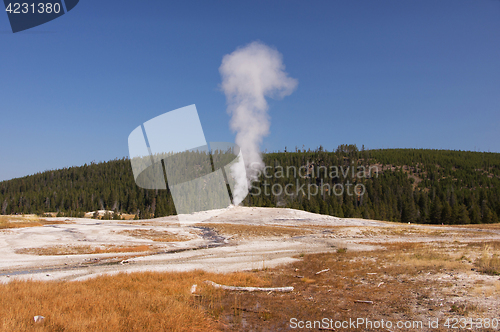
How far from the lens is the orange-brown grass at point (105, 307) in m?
7.61

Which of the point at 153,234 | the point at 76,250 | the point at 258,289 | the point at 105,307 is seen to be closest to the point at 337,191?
the point at 153,234

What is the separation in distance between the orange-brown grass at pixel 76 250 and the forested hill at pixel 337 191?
70.2m

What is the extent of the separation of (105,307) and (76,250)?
75.7ft

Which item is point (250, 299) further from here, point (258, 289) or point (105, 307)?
point (105, 307)

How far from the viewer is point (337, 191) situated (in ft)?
484

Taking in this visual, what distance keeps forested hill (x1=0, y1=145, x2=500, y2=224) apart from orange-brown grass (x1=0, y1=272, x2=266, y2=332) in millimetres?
84947

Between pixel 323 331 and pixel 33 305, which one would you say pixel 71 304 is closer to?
pixel 33 305

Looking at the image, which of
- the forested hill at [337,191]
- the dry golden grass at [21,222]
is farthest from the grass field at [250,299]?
the forested hill at [337,191]

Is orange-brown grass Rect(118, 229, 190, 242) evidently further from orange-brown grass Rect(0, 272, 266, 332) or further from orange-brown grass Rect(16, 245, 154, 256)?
orange-brown grass Rect(0, 272, 266, 332)

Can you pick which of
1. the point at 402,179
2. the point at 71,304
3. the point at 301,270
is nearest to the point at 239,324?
the point at 71,304

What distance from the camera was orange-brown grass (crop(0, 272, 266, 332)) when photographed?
25.0 ft

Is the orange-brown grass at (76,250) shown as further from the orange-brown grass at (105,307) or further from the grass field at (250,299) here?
the orange-brown grass at (105,307)

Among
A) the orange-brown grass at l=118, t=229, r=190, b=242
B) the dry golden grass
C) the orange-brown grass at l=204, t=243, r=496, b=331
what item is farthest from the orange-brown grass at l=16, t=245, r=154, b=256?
the dry golden grass

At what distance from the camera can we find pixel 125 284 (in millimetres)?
13250
